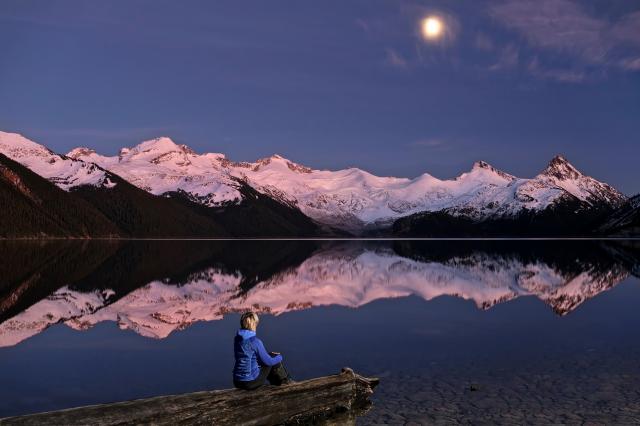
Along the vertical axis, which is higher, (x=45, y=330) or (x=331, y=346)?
(x=45, y=330)

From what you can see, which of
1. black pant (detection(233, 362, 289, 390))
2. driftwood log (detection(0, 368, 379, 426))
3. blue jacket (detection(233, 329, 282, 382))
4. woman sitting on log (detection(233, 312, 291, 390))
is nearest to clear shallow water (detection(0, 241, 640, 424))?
driftwood log (detection(0, 368, 379, 426))

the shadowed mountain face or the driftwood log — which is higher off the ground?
the shadowed mountain face

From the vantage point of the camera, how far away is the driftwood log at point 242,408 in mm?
15625

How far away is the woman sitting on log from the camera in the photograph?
19.0 metres

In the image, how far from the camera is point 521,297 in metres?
70.1

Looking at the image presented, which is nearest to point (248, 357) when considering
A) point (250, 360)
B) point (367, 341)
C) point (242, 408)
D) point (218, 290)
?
point (250, 360)

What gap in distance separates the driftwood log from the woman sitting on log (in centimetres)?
29

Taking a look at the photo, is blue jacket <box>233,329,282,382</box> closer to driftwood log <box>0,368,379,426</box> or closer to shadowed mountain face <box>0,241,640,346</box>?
driftwood log <box>0,368,379,426</box>

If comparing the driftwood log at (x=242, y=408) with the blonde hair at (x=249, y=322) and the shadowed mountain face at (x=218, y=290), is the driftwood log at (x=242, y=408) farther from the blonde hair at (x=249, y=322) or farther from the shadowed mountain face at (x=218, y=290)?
the shadowed mountain face at (x=218, y=290)

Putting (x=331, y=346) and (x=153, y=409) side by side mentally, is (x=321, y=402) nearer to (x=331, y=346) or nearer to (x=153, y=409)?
(x=153, y=409)

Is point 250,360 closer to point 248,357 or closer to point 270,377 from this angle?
point 248,357

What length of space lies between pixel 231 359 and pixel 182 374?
4.26m

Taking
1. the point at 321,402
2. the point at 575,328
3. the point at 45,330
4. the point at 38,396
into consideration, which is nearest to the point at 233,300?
the point at 45,330

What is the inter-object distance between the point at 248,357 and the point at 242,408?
1.51 m
